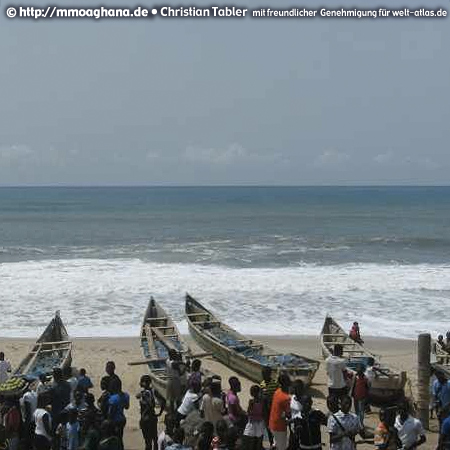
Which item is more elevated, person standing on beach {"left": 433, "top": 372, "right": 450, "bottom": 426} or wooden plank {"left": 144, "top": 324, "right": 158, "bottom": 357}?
person standing on beach {"left": 433, "top": 372, "right": 450, "bottom": 426}

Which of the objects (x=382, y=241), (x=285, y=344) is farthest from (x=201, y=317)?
(x=382, y=241)

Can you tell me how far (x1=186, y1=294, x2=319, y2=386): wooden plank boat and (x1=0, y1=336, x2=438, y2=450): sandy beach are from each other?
1.02ft

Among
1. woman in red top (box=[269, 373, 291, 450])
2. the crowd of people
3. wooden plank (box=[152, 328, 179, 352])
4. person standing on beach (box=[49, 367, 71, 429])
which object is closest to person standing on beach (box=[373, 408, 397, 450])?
woman in red top (box=[269, 373, 291, 450])

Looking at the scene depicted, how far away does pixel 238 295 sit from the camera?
2467 centimetres

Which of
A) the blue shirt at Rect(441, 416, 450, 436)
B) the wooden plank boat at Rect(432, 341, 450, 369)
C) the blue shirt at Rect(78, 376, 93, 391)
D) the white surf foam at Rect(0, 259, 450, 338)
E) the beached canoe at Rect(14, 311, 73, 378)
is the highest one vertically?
the blue shirt at Rect(441, 416, 450, 436)

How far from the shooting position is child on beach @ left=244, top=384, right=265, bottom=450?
7781mm

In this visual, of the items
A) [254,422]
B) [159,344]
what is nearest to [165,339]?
[159,344]

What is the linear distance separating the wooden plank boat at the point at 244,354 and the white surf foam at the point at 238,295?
2.73 m

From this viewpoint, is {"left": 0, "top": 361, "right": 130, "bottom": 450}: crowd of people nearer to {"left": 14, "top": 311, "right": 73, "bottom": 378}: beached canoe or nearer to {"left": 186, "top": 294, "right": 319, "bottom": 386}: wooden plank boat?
{"left": 14, "top": 311, "right": 73, "bottom": 378}: beached canoe

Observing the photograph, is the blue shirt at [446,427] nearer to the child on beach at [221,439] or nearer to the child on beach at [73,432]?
the child on beach at [221,439]

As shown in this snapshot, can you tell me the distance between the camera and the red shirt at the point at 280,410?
8.17m

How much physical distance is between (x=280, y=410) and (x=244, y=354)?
594 centimetres

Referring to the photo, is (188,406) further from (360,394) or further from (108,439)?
(360,394)

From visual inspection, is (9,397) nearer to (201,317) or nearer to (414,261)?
(201,317)
